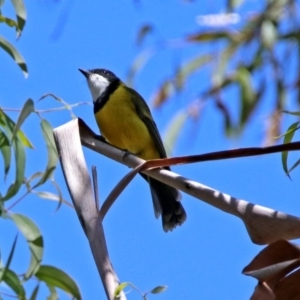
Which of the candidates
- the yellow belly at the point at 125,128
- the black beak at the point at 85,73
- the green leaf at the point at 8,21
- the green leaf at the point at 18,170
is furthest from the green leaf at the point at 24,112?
the black beak at the point at 85,73

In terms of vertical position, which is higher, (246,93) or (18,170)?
(246,93)

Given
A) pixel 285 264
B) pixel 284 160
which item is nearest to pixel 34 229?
pixel 284 160

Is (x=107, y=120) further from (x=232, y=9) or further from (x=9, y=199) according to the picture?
(x=9, y=199)

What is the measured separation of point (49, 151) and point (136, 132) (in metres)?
1.05

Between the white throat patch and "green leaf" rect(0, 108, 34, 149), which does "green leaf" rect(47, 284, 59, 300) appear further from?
the white throat patch

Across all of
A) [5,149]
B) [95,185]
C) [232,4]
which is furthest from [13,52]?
[95,185]

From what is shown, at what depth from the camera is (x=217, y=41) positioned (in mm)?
2293

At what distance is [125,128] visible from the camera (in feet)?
8.23

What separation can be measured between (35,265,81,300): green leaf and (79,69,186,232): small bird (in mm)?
903

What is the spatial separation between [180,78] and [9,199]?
1080 mm

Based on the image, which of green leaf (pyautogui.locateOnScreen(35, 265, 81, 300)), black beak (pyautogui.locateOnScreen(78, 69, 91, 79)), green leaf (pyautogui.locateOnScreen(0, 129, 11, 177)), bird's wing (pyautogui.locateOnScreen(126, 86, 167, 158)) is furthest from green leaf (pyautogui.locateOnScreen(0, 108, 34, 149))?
black beak (pyautogui.locateOnScreen(78, 69, 91, 79))

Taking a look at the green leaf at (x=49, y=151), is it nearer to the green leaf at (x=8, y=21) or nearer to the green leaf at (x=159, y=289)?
the green leaf at (x=8, y=21)

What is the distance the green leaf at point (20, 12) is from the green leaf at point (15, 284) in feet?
1.66

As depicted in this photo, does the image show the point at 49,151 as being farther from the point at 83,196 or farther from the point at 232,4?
the point at 83,196
